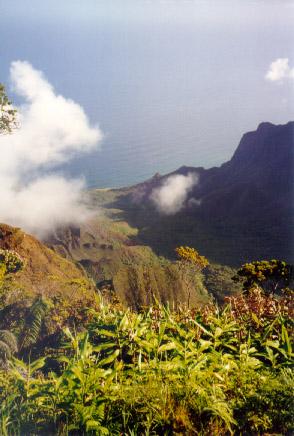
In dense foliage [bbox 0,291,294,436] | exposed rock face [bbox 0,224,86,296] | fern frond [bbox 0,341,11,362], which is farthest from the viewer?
exposed rock face [bbox 0,224,86,296]

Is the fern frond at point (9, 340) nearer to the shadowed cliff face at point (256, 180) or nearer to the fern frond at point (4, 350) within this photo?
the fern frond at point (4, 350)

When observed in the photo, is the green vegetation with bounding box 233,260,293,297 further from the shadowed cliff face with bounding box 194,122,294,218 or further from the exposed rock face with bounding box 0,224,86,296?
the shadowed cliff face with bounding box 194,122,294,218

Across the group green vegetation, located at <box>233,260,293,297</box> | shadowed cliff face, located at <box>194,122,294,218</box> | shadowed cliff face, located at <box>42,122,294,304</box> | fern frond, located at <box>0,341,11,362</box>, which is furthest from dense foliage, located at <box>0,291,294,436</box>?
shadowed cliff face, located at <box>194,122,294,218</box>

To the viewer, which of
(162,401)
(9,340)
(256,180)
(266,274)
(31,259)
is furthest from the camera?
(256,180)

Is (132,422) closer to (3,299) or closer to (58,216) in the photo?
(3,299)

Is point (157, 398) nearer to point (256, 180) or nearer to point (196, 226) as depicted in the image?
point (196, 226)

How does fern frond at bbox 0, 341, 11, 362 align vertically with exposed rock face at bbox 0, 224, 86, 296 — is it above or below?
below

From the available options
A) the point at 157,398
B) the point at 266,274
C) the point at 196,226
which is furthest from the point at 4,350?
the point at 196,226

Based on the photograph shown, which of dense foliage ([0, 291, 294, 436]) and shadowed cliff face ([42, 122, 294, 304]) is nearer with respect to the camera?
dense foliage ([0, 291, 294, 436])

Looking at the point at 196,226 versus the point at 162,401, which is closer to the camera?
the point at 162,401

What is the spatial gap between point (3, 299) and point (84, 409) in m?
7.71

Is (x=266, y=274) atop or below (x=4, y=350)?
below

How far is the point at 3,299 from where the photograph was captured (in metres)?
7.64

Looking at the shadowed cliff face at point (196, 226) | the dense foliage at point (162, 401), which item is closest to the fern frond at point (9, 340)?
the dense foliage at point (162, 401)
